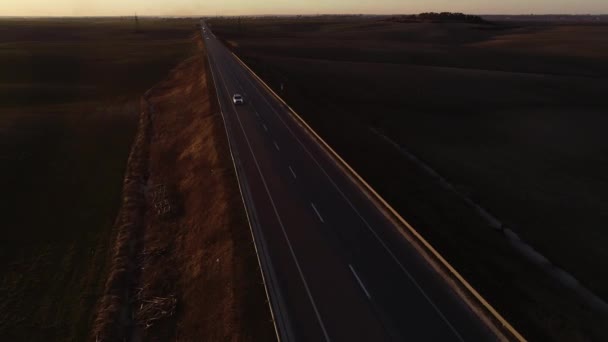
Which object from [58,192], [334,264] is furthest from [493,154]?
[58,192]

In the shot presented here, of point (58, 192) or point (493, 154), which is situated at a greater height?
point (58, 192)

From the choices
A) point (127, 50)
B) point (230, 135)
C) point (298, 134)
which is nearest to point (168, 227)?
point (230, 135)

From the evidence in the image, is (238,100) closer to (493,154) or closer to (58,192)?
(58,192)

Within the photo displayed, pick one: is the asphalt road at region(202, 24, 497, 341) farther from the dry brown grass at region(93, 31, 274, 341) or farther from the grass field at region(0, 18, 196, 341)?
the grass field at region(0, 18, 196, 341)

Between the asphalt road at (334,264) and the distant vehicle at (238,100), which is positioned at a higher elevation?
the distant vehicle at (238,100)

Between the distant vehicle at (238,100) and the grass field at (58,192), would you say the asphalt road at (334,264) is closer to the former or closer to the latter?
the grass field at (58,192)

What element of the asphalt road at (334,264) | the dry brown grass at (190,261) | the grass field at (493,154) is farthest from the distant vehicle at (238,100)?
the asphalt road at (334,264)

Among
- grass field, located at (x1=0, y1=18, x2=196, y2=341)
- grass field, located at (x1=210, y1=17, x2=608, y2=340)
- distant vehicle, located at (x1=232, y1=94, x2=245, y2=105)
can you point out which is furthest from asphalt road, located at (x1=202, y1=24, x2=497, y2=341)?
distant vehicle, located at (x1=232, y1=94, x2=245, y2=105)
